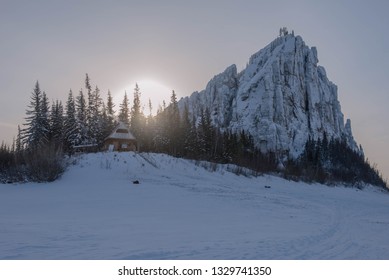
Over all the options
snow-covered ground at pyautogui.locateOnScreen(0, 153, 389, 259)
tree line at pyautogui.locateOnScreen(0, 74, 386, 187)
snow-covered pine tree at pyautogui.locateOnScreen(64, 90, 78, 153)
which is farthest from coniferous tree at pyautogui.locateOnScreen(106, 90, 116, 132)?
snow-covered ground at pyautogui.locateOnScreen(0, 153, 389, 259)

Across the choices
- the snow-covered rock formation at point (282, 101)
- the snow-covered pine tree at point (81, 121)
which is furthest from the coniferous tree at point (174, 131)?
the snow-covered rock formation at point (282, 101)

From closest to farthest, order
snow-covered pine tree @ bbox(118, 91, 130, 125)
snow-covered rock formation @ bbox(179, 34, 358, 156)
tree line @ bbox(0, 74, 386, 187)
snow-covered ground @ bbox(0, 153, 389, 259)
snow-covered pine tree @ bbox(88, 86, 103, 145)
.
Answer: snow-covered ground @ bbox(0, 153, 389, 259) < tree line @ bbox(0, 74, 386, 187) < snow-covered pine tree @ bbox(88, 86, 103, 145) < snow-covered pine tree @ bbox(118, 91, 130, 125) < snow-covered rock formation @ bbox(179, 34, 358, 156)

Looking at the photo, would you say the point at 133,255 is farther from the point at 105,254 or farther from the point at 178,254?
the point at 178,254

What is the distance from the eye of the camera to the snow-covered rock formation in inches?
3391

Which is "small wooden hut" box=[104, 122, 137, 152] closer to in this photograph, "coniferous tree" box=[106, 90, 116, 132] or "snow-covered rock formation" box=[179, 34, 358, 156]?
"coniferous tree" box=[106, 90, 116, 132]

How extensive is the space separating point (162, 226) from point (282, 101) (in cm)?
8717

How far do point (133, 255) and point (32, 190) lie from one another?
10.7 m

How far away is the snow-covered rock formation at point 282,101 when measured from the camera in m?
86.1

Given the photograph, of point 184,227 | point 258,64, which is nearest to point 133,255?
point 184,227

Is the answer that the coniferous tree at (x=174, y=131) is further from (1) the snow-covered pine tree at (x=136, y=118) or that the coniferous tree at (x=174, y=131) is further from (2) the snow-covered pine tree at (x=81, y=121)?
(2) the snow-covered pine tree at (x=81, y=121)

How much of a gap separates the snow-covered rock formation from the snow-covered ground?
240 feet

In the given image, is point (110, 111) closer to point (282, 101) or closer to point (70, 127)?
point (70, 127)

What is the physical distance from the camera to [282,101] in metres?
89.0

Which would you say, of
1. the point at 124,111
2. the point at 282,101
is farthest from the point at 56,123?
the point at 282,101
